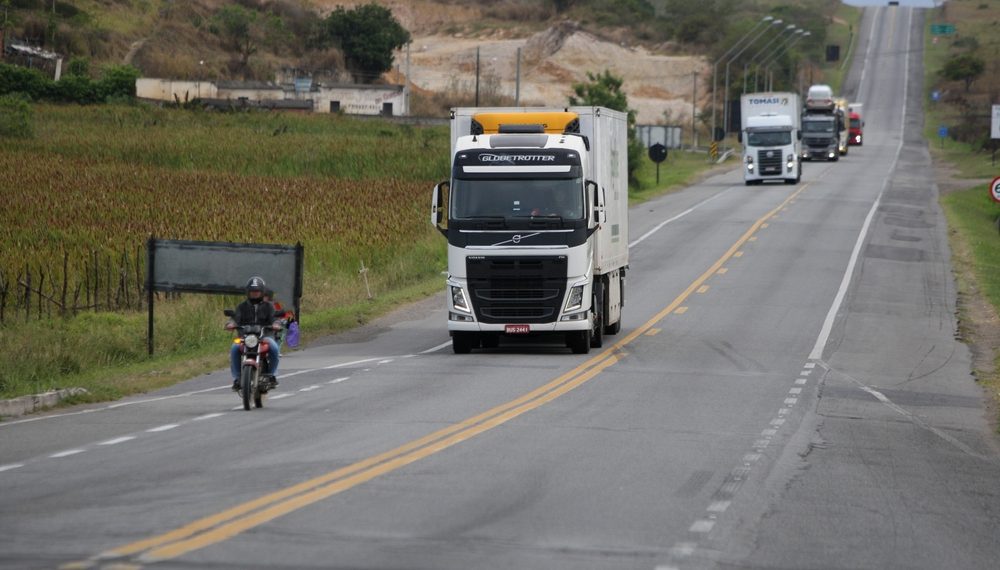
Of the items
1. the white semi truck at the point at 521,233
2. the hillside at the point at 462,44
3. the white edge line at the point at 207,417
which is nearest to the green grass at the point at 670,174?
the hillside at the point at 462,44

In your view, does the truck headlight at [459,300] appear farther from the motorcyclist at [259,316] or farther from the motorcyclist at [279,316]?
the motorcyclist at [259,316]

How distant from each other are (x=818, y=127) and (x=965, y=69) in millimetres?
63420

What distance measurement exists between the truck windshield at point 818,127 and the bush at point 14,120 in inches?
1758

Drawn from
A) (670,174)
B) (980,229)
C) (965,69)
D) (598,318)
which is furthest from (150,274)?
(965,69)

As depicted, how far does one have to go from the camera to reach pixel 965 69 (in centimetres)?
14288

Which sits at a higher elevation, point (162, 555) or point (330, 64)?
point (330, 64)

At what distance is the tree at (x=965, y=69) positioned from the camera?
143m

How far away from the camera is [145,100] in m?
91.2

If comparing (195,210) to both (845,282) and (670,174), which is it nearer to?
(845,282)

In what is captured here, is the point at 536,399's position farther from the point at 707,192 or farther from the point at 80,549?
the point at 707,192

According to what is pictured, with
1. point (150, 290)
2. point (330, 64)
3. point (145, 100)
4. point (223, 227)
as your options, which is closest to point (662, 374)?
point (150, 290)

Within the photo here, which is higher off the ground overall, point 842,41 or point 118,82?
point 842,41

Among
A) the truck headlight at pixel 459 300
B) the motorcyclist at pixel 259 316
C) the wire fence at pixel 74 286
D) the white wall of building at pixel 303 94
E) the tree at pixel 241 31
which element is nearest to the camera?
the motorcyclist at pixel 259 316

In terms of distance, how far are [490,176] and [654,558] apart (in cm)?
A: 1385
